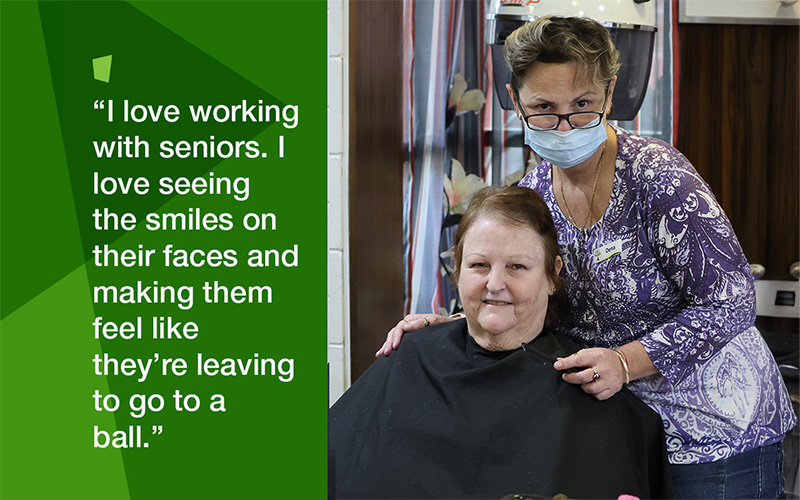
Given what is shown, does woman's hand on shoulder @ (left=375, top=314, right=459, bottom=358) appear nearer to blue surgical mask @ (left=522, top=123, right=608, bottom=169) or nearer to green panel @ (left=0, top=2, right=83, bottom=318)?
blue surgical mask @ (left=522, top=123, right=608, bottom=169)

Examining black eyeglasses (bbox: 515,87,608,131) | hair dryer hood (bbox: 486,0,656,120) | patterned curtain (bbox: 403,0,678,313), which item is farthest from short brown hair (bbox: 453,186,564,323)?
patterned curtain (bbox: 403,0,678,313)

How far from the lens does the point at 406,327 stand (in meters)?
1.87

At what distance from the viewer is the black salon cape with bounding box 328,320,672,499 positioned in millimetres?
1432

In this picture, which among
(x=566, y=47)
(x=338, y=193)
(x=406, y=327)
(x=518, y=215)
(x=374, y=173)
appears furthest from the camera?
(x=374, y=173)

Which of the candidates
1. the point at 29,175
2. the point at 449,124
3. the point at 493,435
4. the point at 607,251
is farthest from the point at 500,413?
the point at 449,124

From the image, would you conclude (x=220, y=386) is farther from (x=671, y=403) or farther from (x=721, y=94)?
(x=721, y=94)

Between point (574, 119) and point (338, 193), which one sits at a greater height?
point (574, 119)

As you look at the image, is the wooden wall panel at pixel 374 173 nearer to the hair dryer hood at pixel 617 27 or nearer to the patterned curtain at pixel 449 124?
the patterned curtain at pixel 449 124

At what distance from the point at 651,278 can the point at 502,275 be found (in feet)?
0.98

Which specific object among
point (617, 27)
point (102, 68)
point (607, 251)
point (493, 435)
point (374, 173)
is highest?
point (617, 27)

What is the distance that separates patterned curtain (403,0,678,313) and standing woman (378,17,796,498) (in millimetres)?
1132

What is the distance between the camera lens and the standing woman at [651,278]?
1460 millimetres

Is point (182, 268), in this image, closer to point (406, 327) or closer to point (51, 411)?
point (51, 411)

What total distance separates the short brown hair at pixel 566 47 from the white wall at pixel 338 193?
1053mm
